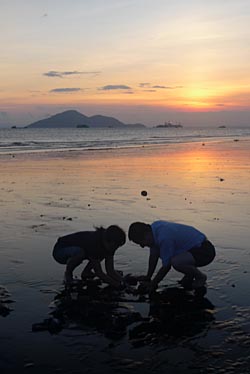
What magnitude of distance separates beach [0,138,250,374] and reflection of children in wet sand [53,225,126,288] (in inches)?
14.9

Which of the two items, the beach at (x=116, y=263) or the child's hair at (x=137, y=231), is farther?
the child's hair at (x=137, y=231)

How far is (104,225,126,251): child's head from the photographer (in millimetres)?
Answer: 6707

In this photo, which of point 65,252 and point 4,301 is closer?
point 4,301

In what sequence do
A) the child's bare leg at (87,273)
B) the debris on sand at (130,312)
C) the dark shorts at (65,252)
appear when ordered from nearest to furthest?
the debris on sand at (130,312) → the dark shorts at (65,252) → the child's bare leg at (87,273)

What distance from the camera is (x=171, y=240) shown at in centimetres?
678

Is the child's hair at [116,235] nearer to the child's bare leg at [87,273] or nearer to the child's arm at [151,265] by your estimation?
the child's arm at [151,265]

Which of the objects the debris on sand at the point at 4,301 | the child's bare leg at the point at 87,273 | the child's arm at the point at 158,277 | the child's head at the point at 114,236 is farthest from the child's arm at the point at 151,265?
the debris on sand at the point at 4,301

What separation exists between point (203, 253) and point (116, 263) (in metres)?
1.46

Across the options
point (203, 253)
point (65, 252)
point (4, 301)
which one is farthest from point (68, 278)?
point (203, 253)

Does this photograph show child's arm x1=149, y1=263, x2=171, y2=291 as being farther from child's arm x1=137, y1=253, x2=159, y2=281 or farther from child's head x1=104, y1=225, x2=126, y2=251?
child's head x1=104, y1=225, x2=126, y2=251

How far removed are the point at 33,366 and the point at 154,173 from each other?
1670 centimetres

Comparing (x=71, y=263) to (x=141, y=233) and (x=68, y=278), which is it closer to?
(x=68, y=278)

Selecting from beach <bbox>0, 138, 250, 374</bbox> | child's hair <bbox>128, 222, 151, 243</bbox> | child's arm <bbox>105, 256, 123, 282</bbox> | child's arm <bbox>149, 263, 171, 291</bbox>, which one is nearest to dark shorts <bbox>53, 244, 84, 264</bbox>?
beach <bbox>0, 138, 250, 374</bbox>

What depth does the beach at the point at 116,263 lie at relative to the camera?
15.6 feet
